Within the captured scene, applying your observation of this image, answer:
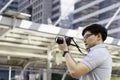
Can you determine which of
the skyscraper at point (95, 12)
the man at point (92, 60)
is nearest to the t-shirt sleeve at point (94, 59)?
the man at point (92, 60)

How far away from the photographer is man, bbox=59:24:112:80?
97.1 inches

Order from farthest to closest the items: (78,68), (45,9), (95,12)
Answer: (45,9), (95,12), (78,68)

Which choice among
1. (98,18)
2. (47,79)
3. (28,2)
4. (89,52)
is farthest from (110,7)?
(89,52)

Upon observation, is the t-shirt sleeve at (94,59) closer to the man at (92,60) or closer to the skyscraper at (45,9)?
the man at (92,60)

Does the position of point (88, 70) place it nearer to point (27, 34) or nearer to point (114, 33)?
point (27, 34)

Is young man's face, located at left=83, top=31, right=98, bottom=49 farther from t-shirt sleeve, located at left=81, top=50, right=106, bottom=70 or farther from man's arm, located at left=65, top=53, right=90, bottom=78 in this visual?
man's arm, located at left=65, top=53, right=90, bottom=78

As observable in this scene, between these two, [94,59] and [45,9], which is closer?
[94,59]

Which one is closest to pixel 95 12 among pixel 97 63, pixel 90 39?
Answer: pixel 90 39

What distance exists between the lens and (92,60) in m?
2.49

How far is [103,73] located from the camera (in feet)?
8.42

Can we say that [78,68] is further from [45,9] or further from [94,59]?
[45,9]

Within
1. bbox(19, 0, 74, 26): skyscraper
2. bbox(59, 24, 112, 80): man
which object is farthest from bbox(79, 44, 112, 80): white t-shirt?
bbox(19, 0, 74, 26): skyscraper

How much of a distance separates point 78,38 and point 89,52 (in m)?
8.60

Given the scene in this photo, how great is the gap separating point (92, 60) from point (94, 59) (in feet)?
0.06
